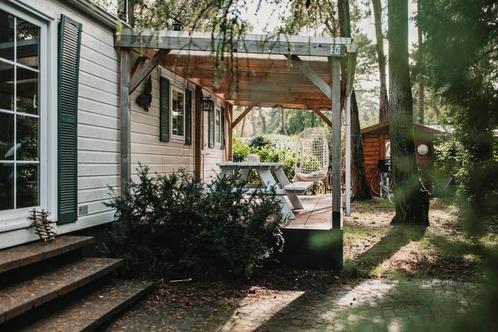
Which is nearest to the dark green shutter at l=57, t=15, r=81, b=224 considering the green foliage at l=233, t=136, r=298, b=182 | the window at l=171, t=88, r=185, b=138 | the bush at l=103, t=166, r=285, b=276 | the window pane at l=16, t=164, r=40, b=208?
the window pane at l=16, t=164, r=40, b=208

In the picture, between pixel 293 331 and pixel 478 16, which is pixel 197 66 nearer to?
pixel 293 331

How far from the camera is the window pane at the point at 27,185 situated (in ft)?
13.9

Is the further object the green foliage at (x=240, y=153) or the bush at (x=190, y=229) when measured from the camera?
the green foliage at (x=240, y=153)

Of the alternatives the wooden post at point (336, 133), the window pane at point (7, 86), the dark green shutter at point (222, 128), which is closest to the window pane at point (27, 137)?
the window pane at point (7, 86)

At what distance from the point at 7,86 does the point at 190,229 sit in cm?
226

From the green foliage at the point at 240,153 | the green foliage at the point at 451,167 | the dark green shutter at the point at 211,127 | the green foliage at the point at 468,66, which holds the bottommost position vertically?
the green foliage at the point at 451,167

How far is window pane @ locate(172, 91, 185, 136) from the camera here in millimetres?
8578

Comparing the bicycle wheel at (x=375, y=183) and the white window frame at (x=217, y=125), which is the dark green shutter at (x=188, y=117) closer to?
the white window frame at (x=217, y=125)

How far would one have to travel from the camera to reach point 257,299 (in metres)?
4.68

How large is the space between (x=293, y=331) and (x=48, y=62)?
127 inches

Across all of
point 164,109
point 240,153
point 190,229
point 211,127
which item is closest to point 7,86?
point 190,229

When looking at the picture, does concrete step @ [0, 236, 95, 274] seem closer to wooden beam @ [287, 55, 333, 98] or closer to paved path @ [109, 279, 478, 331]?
paved path @ [109, 279, 478, 331]

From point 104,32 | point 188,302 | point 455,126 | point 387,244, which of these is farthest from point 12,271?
point 387,244

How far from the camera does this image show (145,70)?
583 centimetres
